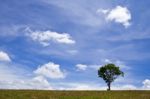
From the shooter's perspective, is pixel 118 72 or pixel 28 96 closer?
pixel 28 96

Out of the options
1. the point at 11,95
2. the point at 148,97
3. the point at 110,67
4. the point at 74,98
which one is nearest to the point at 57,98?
the point at 74,98

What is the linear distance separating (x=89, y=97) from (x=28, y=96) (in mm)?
7526

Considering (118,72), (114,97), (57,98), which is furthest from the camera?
(118,72)

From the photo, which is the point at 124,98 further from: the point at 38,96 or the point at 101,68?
the point at 101,68

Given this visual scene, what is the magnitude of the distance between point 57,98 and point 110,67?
49.9m

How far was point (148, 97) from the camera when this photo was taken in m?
37.9

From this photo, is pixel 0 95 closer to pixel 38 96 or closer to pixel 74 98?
pixel 38 96

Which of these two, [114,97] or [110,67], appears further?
[110,67]

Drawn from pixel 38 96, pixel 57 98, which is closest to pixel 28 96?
pixel 38 96

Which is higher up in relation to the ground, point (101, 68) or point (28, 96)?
point (101, 68)

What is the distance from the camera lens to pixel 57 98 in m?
34.7

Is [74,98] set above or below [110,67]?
below

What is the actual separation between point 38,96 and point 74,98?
4365mm

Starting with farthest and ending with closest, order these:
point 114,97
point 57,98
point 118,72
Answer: point 118,72, point 114,97, point 57,98
